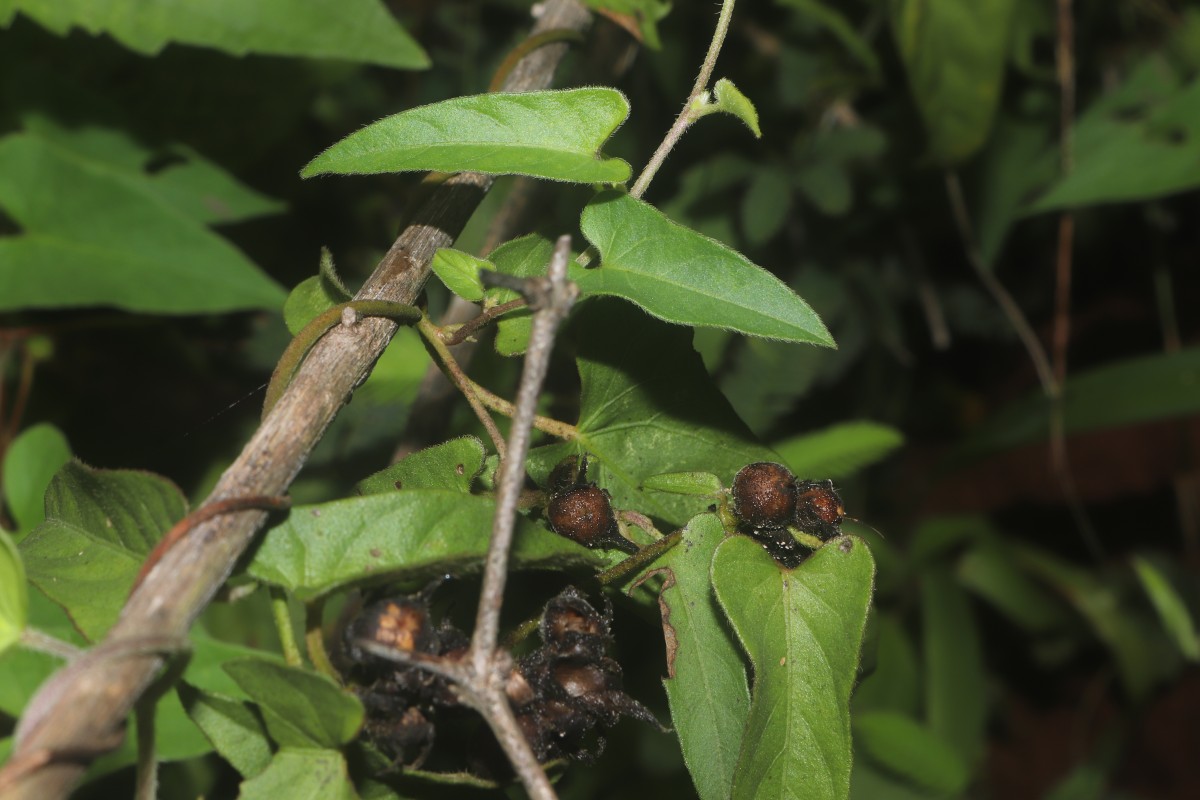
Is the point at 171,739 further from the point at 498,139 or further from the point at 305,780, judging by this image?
the point at 498,139

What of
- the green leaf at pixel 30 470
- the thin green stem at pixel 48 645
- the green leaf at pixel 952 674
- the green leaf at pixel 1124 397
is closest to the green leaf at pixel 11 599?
the thin green stem at pixel 48 645

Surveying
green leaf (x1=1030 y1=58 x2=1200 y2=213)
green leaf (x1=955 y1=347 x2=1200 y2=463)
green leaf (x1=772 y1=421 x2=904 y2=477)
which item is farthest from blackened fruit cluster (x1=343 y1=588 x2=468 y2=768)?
green leaf (x1=955 y1=347 x2=1200 y2=463)

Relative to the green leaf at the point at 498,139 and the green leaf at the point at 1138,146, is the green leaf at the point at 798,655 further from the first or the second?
the green leaf at the point at 1138,146

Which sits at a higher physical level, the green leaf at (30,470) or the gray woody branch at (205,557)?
the gray woody branch at (205,557)

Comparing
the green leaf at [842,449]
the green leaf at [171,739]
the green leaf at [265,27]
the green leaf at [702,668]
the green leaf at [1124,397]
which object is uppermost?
the green leaf at [265,27]

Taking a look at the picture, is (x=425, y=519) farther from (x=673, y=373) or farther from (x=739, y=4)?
(x=739, y=4)

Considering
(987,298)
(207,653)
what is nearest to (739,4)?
(987,298)
